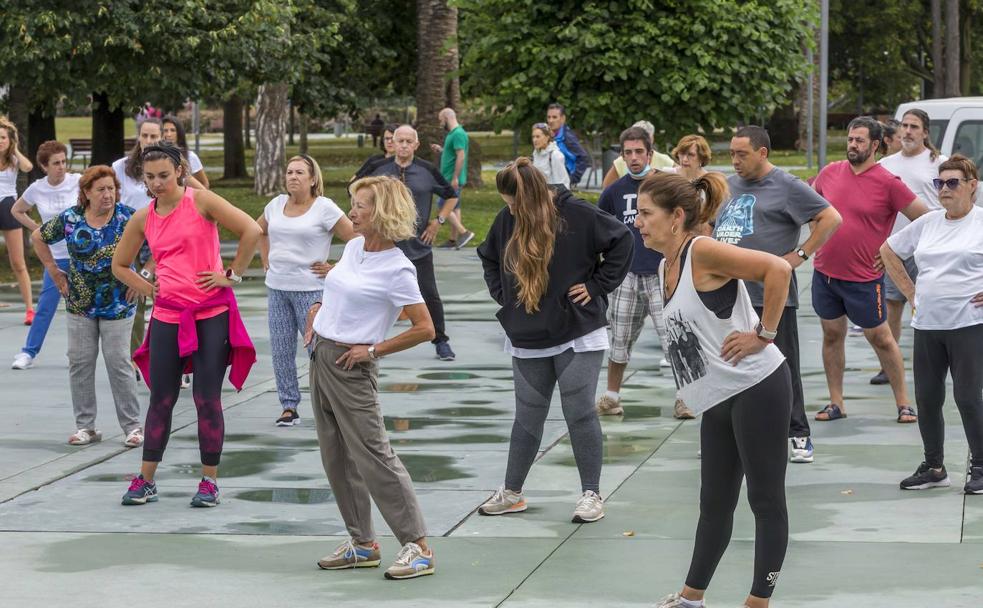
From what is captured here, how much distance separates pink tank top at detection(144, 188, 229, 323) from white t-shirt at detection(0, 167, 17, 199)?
7342 mm

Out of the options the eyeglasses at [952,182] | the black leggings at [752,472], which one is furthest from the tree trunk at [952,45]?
the black leggings at [752,472]

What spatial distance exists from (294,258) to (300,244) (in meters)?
0.10

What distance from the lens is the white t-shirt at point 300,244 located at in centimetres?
989

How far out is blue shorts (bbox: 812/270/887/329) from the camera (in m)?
9.64

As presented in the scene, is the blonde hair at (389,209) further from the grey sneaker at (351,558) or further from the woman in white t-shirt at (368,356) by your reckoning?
the grey sneaker at (351,558)

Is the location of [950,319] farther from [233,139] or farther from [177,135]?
[233,139]

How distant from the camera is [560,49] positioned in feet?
80.4

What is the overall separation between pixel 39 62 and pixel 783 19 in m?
11.7

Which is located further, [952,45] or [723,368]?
[952,45]

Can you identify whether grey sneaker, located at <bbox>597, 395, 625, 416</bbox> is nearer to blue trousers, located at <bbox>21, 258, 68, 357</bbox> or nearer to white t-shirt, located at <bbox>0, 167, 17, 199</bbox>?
blue trousers, located at <bbox>21, 258, 68, 357</bbox>

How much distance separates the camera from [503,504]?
751 centimetres

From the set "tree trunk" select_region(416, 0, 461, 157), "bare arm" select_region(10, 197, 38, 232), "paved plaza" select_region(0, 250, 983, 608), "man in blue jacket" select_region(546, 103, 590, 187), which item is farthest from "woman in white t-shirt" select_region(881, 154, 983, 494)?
"tree trunk" select_region(416, 0, 461, 157)

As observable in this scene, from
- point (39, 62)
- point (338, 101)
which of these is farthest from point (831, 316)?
point (338, 101)

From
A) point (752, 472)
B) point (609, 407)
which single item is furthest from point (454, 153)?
point (752, 472)
